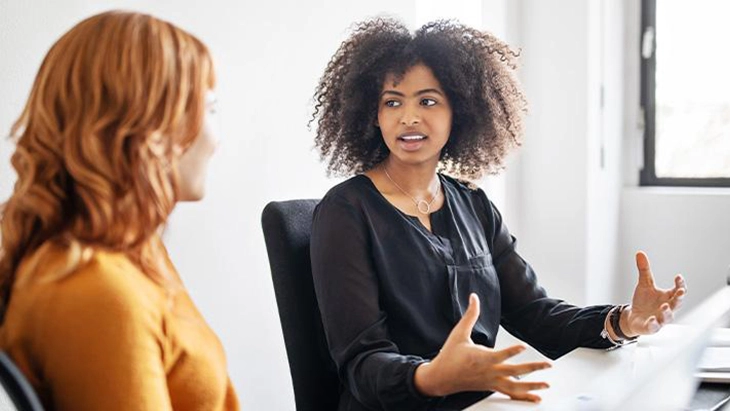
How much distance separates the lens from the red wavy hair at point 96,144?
3.15 ft

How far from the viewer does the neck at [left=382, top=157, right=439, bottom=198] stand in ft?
5.92

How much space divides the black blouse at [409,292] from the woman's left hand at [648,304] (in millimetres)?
65

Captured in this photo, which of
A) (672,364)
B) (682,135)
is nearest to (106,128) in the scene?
(672,364)

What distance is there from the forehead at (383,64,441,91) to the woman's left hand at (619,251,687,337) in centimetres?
53

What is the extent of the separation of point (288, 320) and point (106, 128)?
2.31 ft

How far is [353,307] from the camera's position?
155cm

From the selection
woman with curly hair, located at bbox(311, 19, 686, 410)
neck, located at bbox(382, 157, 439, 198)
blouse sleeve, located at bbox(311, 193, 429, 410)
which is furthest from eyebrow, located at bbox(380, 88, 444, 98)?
blouse sleeve, located at bbox(311, 193, 429, 410)

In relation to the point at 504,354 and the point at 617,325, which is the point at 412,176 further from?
the point at 504,354

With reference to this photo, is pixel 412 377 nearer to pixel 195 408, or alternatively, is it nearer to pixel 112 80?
pixel 195 408

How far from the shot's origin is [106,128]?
3.20ft

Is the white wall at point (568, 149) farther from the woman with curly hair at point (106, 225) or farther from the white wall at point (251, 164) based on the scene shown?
the woman with curly hair at point (106, 225)

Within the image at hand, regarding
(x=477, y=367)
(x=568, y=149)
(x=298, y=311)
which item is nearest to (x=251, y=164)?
(x=298, y=311)

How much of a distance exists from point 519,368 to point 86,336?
0.56m

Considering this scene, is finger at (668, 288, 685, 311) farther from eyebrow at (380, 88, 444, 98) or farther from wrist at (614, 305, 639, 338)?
eyebrow at (380, 88, 444, 98)
